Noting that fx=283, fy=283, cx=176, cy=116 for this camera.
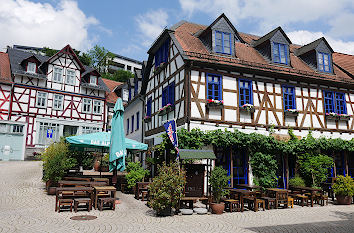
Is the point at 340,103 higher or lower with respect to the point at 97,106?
lower

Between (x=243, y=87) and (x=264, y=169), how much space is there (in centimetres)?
427

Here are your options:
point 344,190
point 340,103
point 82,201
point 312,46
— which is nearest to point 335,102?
point 340,103

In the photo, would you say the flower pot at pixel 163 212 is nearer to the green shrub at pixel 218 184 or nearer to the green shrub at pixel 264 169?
the green shrub at pixel 218 184

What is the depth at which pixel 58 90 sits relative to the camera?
26328mm

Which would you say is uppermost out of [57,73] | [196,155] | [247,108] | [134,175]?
[57,73]

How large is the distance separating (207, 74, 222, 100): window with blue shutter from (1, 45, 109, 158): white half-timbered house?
637 inches

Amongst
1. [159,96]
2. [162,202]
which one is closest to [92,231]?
[162,202]

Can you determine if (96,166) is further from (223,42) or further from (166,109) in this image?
(223,42)

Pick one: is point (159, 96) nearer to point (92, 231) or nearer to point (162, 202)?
point (162, 202)

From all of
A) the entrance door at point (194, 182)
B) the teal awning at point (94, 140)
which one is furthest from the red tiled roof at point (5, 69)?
the entrance door at point (194, 182)

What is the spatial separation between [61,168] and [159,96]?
798cm

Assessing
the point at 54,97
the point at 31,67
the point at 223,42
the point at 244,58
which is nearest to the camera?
the point at 223,42

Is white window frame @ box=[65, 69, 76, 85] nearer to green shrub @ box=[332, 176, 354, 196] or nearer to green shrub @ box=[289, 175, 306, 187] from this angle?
green shrub @ box=[289, 175, 306, 187]

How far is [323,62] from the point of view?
1773 centimetres
